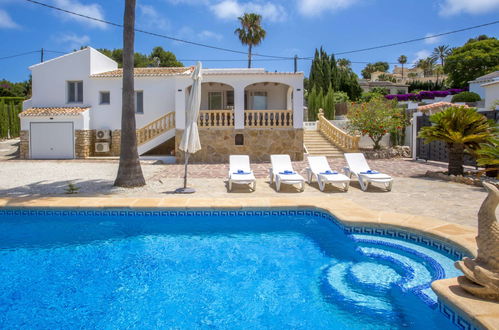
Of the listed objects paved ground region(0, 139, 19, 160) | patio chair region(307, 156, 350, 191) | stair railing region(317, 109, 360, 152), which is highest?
stair railing region(317, 109, 360, 152)

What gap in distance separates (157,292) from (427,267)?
13.3 ft

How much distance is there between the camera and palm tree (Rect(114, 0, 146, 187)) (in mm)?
11672

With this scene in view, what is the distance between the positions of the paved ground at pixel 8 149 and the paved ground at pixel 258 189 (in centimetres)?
746

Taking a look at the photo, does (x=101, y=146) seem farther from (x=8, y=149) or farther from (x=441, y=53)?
(x=441, y=53)

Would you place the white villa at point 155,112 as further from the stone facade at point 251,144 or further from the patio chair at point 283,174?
the patio chair at point 283,174

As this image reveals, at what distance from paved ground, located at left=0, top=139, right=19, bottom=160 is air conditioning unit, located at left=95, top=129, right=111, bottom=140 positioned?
5399mm

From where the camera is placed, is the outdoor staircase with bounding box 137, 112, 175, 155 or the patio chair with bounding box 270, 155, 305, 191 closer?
the patio chair with bounding box 270, 155, 305, 191

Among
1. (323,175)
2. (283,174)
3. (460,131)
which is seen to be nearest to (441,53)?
(460,131)

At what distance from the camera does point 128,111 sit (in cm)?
1166

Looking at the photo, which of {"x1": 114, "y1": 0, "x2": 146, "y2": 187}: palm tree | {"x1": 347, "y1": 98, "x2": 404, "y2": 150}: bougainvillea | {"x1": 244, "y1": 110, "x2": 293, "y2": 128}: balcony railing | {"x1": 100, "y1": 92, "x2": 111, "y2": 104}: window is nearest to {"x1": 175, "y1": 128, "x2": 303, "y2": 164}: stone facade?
{"x1": 244, "y1": 110, "x2": 293, "y2": 128}: balcony railing

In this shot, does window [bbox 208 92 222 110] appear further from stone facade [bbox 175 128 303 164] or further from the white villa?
stone facade [bbox 175 128 303 164]

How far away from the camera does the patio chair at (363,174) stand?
10906mm

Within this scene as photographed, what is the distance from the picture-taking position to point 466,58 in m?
48.6

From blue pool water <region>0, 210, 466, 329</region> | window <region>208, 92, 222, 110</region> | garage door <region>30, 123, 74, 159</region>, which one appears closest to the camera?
blue pool water <region>0, 210, 466, 329</region>
